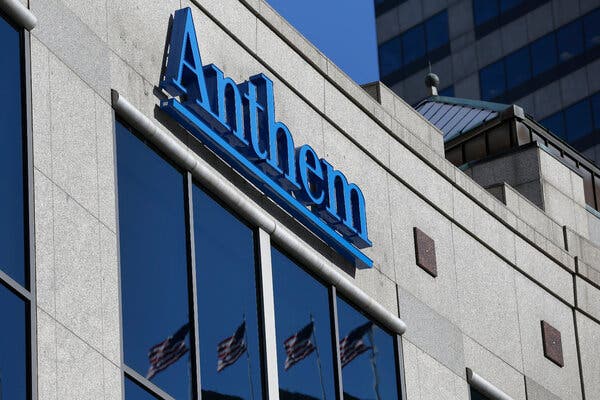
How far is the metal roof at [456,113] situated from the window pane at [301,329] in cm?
1311

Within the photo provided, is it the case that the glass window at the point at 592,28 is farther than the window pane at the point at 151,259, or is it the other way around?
the glass window at the point at 592,28

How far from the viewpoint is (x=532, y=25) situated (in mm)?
87062

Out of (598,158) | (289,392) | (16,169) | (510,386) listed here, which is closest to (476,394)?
(510,386)

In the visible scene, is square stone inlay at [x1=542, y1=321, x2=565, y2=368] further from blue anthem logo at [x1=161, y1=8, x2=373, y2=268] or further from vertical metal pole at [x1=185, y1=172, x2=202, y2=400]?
vertical metal pole at [x1=185, y1=172, x2=202, y2=400]

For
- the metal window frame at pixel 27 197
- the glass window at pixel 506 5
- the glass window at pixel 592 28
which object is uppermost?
the glass window at pixel 506 5

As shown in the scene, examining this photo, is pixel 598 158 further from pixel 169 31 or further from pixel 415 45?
pixel 169 31

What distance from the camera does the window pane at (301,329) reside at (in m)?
23.3

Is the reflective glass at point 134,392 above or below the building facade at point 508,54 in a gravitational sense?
below

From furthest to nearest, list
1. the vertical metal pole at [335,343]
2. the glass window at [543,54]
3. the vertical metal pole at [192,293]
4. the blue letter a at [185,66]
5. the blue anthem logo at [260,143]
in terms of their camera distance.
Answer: the glass window at [543,54] → the vertical metal pole at [335,343] → the blue anthem logo at [260,143] → the blue letter a at [185,66] → the vertical metal pole at [192,293]

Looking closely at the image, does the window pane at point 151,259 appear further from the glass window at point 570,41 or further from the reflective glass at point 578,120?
the glass window at point 570,41

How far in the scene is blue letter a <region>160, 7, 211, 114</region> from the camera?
22.3 meters

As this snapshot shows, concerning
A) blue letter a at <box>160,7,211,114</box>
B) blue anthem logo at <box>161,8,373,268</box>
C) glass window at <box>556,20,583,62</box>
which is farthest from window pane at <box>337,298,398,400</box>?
glass window at <box>556,20,583,62</box>

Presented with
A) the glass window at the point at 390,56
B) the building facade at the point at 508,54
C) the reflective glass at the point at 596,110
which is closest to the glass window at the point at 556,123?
the building facade at the point at 508,54

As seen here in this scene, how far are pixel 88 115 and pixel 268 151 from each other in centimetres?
404
